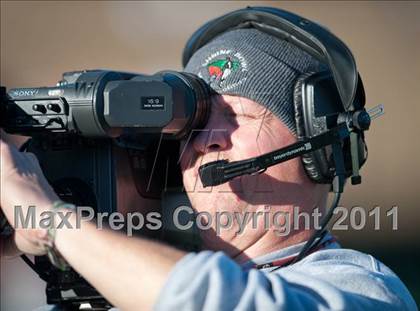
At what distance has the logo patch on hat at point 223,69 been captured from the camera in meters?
1.54

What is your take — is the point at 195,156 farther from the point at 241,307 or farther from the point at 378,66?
the point at 378,66

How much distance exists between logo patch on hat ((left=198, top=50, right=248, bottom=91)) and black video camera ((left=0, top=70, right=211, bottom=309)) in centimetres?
4

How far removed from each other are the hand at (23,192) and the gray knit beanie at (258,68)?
0.44 meters

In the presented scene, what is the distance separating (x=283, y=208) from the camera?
1524mm

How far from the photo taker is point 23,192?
1.20m

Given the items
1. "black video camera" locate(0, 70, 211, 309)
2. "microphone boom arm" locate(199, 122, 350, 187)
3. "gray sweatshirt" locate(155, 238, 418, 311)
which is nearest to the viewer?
"gray sweatshirt" locate(155, 238, 418, 311)

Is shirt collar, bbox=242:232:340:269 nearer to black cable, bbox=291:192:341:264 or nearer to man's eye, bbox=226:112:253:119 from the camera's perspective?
black cable, bbox=291:192:341:264

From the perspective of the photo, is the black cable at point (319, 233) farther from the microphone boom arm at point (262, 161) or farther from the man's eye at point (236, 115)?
the man's eye at point (236, 115)

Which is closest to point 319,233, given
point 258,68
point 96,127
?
point 258,68

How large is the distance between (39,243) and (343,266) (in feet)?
1.58

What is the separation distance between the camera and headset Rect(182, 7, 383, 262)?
1455mm

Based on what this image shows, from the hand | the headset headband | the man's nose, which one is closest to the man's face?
the man's nose

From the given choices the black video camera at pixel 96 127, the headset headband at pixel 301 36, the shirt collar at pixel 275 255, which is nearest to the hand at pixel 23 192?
the black video camera at pixel 96 127

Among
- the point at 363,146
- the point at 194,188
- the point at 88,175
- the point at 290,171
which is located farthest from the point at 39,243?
the point at 363,146
